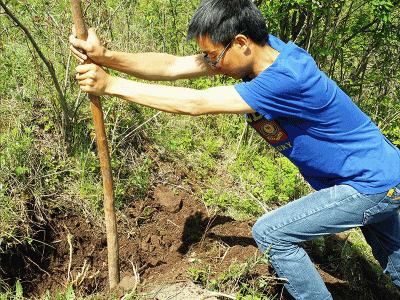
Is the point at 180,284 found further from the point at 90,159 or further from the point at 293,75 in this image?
the point at 293,75

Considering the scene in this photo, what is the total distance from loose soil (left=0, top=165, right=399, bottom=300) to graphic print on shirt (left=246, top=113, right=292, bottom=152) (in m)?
1.02

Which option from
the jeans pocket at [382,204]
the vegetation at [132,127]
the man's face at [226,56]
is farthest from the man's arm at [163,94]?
the jeans pocket at [382,204]

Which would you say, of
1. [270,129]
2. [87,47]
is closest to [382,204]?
[270,129]

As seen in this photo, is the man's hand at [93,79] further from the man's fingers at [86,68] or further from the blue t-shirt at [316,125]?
the blue t-shirt at [316,125]

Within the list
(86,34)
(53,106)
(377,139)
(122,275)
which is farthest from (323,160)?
(53,106)

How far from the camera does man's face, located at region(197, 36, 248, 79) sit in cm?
204

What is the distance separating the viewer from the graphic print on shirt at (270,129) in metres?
2.08

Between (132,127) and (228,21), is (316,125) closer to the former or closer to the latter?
(228,21)

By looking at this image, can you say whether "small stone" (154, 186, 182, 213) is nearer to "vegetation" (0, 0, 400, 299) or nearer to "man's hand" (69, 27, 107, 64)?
"vegetation" (0, 0, 400, 299)

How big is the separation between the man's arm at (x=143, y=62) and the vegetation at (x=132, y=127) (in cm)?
18

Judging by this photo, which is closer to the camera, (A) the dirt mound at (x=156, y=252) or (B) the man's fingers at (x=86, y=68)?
(B) the man's fingers at (x=86, y=68)

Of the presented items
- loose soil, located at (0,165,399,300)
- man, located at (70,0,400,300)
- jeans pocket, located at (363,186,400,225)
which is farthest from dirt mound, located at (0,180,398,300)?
jeans pocket, located at (363,186,400,225)

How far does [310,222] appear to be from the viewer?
216 centimetres

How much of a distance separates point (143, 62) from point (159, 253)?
1.57 m
